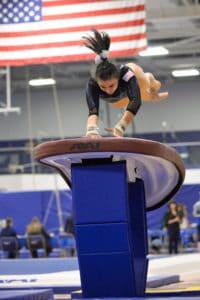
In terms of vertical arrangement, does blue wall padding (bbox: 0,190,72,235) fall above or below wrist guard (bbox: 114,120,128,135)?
below

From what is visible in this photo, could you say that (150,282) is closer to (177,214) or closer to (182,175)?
(182,175)

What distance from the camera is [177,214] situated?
40.0ft

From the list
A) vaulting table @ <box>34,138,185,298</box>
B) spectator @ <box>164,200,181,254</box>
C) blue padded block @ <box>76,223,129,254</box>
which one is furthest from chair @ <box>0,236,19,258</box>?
blue padded block @ <box>76,223,129,254</box>

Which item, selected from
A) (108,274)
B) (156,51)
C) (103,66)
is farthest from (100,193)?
(156,51)

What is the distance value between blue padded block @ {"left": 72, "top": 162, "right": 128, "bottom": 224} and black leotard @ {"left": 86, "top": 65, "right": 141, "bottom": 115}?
2.02 ft

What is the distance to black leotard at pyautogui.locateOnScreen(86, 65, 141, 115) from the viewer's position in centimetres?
394

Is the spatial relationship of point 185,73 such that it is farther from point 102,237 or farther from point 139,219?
point 102,237

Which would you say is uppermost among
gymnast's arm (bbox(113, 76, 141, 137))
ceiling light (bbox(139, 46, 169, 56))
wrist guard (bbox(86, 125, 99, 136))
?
ceiling light (bbox(139, 46, 169, 56))

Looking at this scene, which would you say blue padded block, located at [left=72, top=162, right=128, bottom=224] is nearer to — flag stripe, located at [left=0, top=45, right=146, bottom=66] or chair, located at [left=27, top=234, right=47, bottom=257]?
flag stripe, located at [left=0, top=45, right=146, bottom=66]

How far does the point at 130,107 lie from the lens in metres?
3.93

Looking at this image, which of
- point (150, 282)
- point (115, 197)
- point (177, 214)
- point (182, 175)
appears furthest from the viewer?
point (177, 214)

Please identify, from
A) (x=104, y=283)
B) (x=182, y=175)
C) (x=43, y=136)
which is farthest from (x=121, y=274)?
(x=43, y=136)

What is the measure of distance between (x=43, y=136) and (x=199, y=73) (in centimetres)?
481

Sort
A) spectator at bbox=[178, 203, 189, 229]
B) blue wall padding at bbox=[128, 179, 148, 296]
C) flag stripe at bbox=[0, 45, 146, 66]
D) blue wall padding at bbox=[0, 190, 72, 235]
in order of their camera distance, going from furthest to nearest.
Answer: blue wall padding at bbox=[0, 190, 72, 235] < spectator at bbox=[178, 203, 189, 229] < flag stripe at bbox=[0, 45, 146, 66] < blue wall padding at bbox=[128, 179, 148, 296]
